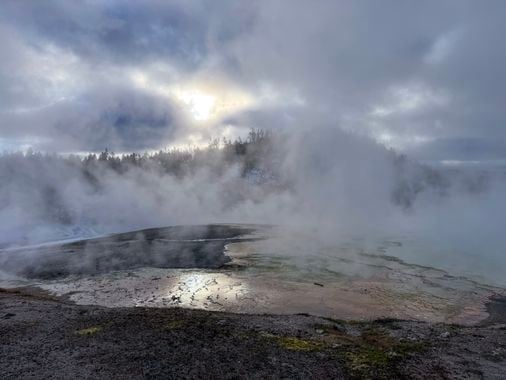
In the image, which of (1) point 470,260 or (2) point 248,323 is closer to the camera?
(2) point 248,323

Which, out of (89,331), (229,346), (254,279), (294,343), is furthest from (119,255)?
(294,343)

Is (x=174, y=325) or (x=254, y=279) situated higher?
(x=174, y=325)

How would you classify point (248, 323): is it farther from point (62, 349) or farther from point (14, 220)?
point (14, 220)

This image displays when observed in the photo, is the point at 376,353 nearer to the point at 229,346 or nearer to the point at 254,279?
the point at 229,346

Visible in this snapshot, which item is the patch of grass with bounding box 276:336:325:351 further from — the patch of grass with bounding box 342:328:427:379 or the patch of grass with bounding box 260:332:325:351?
the patch of grass with bounding box 342:328:427:379

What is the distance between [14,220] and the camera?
105 ft

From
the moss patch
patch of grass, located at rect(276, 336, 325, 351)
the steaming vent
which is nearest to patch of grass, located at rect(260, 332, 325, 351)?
patch of grass, located at rect(276, 336, 325, 351)

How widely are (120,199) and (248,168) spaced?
1329 inches

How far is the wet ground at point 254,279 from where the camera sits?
41.8ft

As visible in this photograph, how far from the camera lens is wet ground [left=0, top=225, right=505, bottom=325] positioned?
1274cm

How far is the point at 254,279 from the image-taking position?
1623cm

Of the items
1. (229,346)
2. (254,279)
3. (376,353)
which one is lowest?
(254,279)

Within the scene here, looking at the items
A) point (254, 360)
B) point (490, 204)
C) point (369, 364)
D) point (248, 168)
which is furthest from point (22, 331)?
point (490, 204)

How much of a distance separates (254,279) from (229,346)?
771 cm
